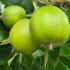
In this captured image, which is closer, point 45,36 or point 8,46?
point 45,36

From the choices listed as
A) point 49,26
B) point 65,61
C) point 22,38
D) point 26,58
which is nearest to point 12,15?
point 22,38

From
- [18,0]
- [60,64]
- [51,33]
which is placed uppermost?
[51,33]

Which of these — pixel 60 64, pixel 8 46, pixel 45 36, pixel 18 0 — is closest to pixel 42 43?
pixel 45 36

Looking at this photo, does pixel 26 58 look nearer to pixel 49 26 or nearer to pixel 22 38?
pixel 22 38

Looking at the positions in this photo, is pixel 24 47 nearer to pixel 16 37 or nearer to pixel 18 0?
pixel 16 37

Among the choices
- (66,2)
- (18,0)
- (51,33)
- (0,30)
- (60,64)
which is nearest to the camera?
(51,33)

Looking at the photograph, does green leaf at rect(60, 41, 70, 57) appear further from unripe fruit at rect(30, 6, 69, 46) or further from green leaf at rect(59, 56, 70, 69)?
unripe fruit at rect(30, 6, 69, 46)

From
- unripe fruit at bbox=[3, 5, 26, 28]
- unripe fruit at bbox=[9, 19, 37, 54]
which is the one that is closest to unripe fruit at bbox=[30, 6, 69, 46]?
unripe fruit at bbox=[9, 19, 37, 54]
